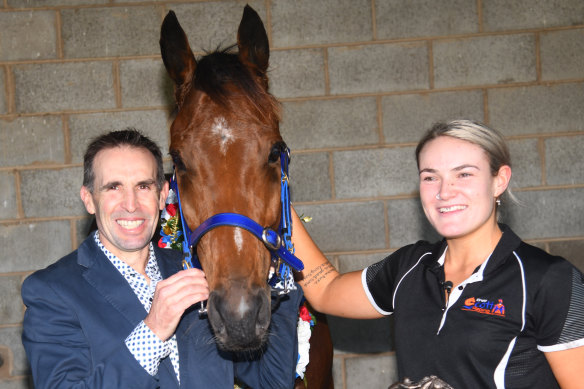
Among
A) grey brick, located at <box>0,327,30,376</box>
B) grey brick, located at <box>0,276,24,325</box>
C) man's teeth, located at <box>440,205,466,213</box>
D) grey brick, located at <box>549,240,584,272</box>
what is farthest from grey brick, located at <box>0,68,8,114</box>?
grey brick, located at <box>549,240,584,272</box>

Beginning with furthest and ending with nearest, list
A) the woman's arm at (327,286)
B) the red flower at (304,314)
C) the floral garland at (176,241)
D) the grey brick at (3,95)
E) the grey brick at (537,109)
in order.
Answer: the grey brick at (537,109)
the grey brick at (3,95)
the red flower at (304,314)
the floral garland at (176,241)
the woman's arm at (327,286)

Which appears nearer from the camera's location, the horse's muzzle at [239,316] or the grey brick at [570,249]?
the horse's muzzle at [239,316]

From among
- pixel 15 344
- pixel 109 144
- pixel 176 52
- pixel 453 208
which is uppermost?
pixel 176 52

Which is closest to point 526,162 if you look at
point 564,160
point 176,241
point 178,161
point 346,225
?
point 564,160

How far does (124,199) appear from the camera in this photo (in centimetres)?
157

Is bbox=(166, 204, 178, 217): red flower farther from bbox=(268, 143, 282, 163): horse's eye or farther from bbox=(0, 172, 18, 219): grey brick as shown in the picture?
bbox=(0, 172, 18, 219): grey brick

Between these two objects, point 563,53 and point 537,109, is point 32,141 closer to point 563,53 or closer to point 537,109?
point 537,109

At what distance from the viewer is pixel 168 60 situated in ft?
6.08

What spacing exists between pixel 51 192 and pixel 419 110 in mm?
2505

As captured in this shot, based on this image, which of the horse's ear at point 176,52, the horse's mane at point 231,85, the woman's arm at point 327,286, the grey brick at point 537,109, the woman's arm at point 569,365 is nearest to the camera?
the woman's arm at point 569,365

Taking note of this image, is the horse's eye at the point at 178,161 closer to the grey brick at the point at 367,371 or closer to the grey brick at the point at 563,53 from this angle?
Answer: the grey brick at the point at 367,371

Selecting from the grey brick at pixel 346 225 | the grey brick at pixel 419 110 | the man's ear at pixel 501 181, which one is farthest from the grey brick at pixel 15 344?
the man's ear at pixel 501 181

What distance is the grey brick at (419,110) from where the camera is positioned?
3.44m

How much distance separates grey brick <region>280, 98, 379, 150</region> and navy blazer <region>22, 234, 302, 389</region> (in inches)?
75.7
